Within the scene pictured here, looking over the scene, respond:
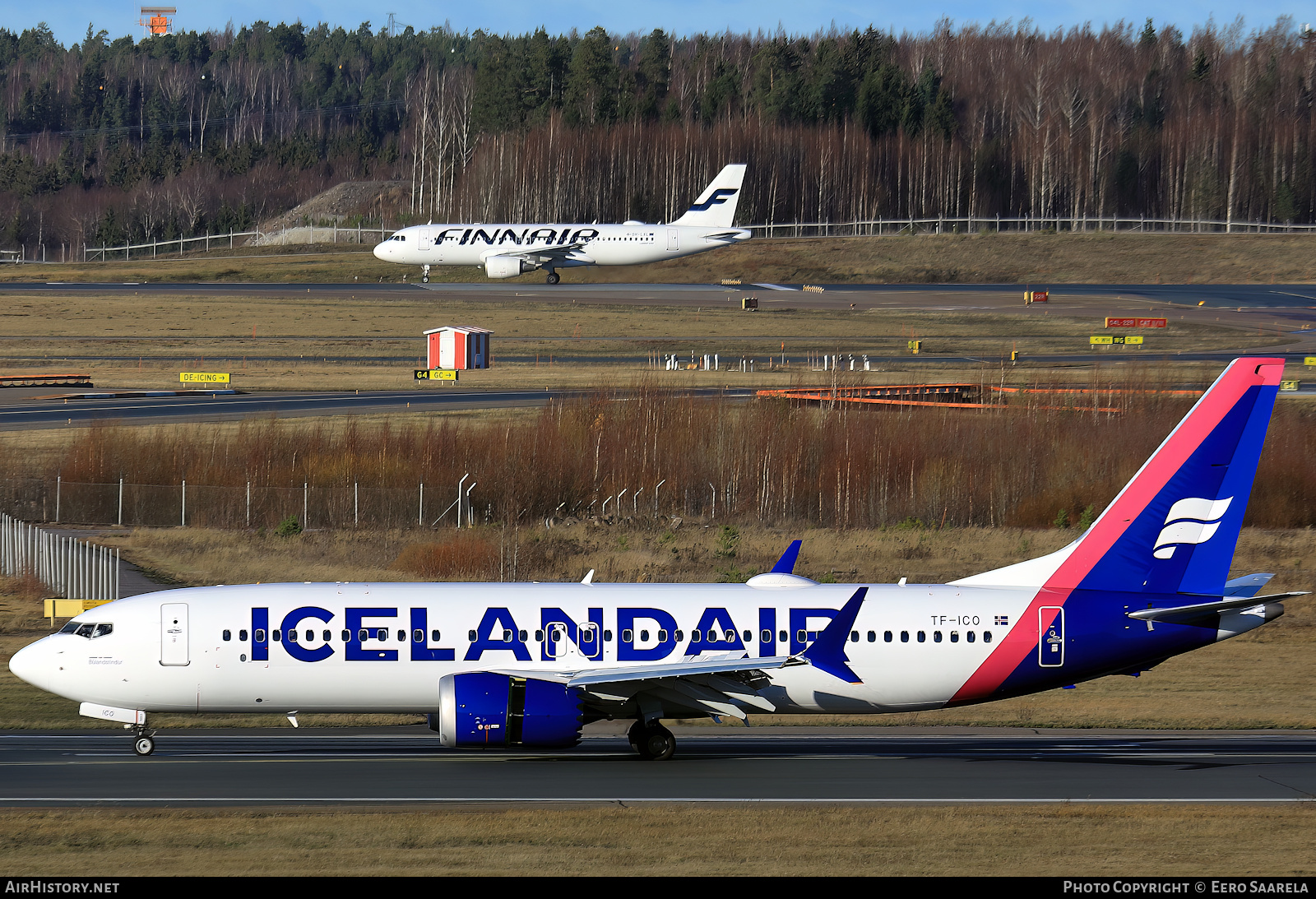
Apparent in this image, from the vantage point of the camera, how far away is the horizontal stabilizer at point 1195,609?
26922 mm

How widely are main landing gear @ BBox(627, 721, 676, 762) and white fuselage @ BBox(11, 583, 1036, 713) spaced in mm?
1581

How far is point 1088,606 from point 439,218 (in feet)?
523

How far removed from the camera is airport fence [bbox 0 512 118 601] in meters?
43.6

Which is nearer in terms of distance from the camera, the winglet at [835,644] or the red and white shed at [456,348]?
the winglet at [835,644]

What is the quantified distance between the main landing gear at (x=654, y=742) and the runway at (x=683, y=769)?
337mm

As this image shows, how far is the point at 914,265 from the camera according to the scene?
14350cm

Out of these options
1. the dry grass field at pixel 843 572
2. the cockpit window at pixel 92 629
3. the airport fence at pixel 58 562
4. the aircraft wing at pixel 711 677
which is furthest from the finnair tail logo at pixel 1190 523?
the airport fence at pixel 58 562

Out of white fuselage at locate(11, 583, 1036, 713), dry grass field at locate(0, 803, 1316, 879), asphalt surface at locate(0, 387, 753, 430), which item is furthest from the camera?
asphalt surface at locate(0, 387, 753, 430)

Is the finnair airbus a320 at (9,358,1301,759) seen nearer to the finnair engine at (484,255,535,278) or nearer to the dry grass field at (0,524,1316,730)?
the dry grass field at (0,524,1316,730)

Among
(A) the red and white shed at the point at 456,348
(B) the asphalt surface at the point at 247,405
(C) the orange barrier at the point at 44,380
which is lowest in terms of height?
(B) the asphalt surface at the point at 247,405

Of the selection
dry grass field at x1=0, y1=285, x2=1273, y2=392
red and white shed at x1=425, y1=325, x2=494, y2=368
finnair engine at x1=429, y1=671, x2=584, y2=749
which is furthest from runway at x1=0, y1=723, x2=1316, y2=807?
red and white shed at x1=425, y1=325, x2=494, y2=368

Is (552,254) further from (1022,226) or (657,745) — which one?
(657,745)

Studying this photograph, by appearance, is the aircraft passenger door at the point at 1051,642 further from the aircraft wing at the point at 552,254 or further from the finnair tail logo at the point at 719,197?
the finnair tail logo at the point at 719,197

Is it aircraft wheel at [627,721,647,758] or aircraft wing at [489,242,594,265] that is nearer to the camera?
aircraft wheel at [627,721,647,758]
